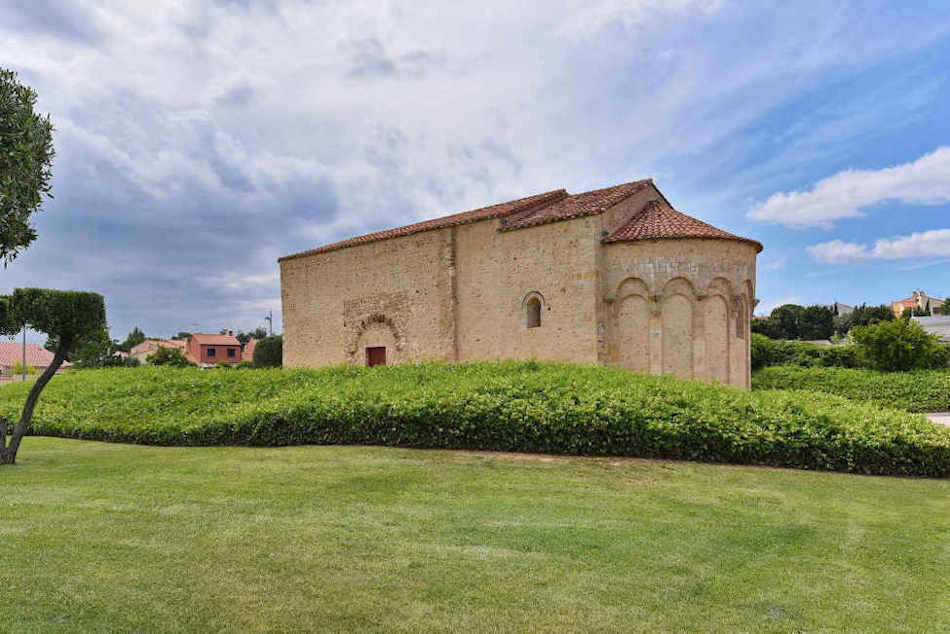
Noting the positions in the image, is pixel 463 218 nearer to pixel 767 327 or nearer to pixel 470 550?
pixel 470 550

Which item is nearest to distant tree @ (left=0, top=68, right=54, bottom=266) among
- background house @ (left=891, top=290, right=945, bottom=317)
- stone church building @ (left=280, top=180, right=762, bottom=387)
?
stone church building @ (left=280, top=180, right=762, bottom=387)

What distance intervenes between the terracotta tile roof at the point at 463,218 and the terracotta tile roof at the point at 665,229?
3.45 meters

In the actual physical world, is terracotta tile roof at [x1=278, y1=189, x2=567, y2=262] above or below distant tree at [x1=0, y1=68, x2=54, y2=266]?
above

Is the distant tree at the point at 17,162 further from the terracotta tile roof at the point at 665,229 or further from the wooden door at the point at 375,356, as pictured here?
the wooden door at the point at 375,356

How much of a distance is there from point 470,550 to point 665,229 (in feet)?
46.2

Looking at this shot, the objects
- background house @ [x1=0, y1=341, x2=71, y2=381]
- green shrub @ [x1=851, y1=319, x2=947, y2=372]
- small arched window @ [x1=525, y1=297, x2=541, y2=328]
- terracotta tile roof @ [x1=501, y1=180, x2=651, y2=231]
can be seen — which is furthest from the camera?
background house @ [x1=0, y1=341, x2=71, y2=381]

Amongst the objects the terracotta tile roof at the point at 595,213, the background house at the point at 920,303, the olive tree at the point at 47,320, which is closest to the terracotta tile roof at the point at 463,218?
the terracotta tile roof at the point at 595,213

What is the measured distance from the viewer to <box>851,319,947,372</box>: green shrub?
2450cm

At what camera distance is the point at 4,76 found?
7328mm

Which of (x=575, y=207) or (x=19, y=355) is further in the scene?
(x=19, y=355)

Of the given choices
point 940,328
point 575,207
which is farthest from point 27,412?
point 940,328

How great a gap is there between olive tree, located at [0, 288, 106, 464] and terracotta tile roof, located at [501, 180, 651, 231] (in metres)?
12.1

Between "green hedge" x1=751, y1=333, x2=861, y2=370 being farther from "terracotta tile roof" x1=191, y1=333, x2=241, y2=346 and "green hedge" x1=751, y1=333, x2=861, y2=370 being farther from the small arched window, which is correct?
"terracotta tile roof" x1=191, y1=333, x2=241, y2=346

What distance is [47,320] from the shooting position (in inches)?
401
